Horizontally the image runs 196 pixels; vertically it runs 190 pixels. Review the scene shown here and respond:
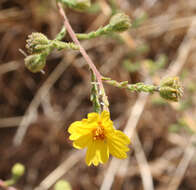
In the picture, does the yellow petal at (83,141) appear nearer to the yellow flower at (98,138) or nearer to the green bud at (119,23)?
the yellow flower at (98,138)

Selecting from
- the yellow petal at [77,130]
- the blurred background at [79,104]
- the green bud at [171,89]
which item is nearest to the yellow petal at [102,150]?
the yellow petal at [77,130]

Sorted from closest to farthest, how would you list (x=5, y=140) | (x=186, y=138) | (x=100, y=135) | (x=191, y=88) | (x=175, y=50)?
(x=100, y=135)
(x=191, y=88)
(x=5, y=140)
(x=186, y=138)
(x=175, y=50)

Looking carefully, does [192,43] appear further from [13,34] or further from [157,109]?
[13,34]

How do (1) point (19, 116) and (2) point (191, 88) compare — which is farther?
(1) point (19, 116)

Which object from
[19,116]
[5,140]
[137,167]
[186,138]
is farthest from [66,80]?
[186,138]

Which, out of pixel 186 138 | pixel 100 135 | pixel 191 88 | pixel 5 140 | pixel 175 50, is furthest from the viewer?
pixel 175 50

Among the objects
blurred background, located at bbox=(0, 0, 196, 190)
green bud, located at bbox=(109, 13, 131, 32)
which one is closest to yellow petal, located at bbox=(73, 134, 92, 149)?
green bud, located at bbox=(109, 13, 131, 32)

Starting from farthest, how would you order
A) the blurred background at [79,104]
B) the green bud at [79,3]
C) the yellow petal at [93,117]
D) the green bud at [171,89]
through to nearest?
the blurred background at [79,104] → the green bud at [79,3] → the green bud at [171,89] → the yellow petal at [93,117]
